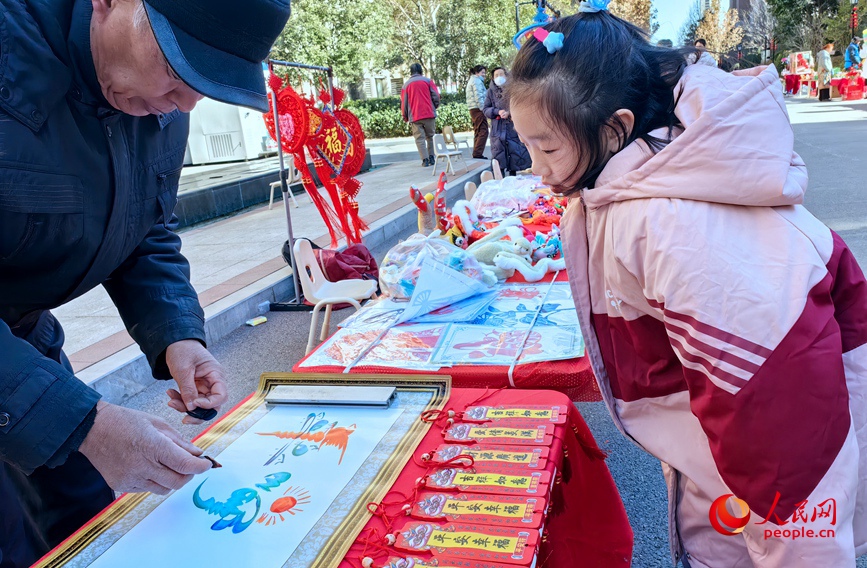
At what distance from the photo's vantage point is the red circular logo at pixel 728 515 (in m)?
1.01

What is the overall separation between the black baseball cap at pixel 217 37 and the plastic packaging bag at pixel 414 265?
1.50 metres

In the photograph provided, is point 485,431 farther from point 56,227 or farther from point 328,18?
point 328,18

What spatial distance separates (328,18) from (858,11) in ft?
59.6

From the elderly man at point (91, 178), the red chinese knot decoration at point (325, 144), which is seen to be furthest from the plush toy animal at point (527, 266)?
the red chinese knot decoration at point (325, 144)

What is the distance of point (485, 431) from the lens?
1.29 m

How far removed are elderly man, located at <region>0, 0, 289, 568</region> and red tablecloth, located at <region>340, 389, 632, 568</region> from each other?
20.2 inches

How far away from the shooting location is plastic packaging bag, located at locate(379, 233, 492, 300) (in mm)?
2542

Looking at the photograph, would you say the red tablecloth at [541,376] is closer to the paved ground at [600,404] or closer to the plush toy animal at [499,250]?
the paved ground at [600,404]

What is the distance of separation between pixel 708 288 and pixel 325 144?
394cm

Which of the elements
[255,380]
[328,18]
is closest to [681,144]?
[255,380]

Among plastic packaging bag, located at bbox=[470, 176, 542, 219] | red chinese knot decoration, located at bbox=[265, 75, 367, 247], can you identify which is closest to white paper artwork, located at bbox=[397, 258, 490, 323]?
plastic packaging bag, located at bbox=[470, 176, 542, 219]

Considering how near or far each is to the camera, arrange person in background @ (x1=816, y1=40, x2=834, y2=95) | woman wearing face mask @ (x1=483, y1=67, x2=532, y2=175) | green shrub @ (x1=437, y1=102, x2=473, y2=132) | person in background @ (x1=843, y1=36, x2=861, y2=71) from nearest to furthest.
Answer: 1. woman wearing face mask @ (x1=483, y1=67, x2=532, y2=175)
2. person in background @ (x1=843, y1=36, x2=861, y2=71)
3. person in background @ (x1=816, y1=40, x2=834, y2=95)
4. green shrub @ (x1=437, y1=102, x2=473, y2=132)

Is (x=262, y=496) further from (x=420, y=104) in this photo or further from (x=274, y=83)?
(x=420, y=104)

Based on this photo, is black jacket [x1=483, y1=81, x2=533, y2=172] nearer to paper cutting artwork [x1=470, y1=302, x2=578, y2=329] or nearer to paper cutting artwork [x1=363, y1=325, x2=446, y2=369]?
Answer: paper cutting artwork [x1=470, y1=302, x2=578, y2=329]
